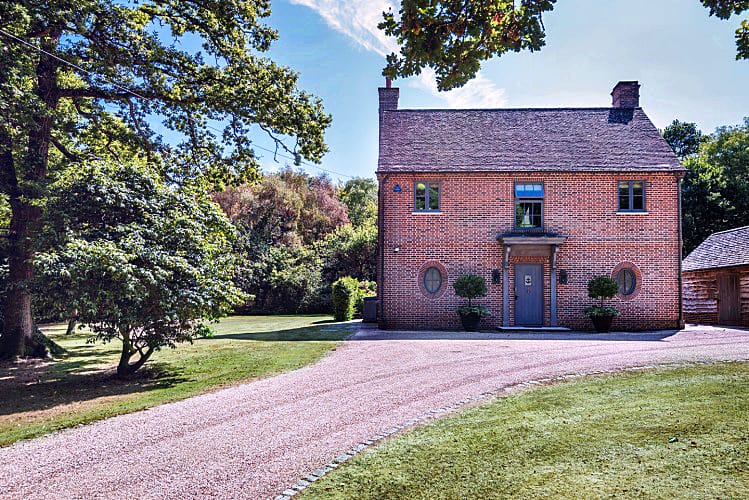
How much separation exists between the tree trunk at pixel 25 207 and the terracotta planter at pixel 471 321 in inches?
473

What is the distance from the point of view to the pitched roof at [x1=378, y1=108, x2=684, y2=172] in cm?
1952

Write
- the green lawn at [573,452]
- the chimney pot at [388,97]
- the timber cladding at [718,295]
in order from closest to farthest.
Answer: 1. the green lawn at [573,452]
2. the timber cladding at [718,295]
3. the chimney pot at [388,97]

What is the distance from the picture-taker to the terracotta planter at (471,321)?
59.2 feet

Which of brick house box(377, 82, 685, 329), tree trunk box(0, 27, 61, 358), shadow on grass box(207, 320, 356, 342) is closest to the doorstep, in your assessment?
brick house box(377, 82, 685, 329)

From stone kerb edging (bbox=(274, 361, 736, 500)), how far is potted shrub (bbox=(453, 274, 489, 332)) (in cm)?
839

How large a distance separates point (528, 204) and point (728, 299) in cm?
919

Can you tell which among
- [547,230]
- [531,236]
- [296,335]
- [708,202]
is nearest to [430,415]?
[296,335]

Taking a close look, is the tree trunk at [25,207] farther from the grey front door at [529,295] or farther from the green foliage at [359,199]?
the green foliage at [359,199]

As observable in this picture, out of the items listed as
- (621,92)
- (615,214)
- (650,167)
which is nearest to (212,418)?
(615,214)

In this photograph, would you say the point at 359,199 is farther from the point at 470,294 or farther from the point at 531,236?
the point at 470,294

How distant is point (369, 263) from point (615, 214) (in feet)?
53.6

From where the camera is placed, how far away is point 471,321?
59.3 ft

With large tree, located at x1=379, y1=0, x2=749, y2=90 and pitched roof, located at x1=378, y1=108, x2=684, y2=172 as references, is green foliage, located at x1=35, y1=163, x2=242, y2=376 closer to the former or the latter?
large tree, located at x1=379, y1=0, x2=749, y2=90

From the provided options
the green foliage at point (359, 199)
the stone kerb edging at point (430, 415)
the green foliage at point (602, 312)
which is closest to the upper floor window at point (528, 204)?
the green foliage at point (602, 312)
